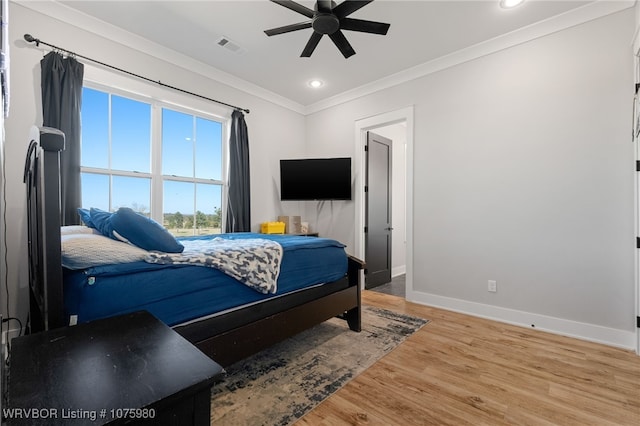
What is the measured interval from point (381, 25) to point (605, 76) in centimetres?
201

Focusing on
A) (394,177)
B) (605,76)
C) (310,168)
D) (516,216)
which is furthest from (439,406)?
(394,177)

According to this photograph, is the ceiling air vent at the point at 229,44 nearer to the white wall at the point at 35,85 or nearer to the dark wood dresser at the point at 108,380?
the white wall at the point at 35,85

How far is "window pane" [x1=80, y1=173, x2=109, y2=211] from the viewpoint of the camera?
2799mm

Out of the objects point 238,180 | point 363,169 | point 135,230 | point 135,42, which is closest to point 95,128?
point 135,42

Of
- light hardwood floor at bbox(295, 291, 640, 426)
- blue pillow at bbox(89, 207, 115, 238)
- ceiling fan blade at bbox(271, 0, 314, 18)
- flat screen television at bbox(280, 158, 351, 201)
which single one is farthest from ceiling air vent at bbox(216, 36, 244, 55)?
light hardwood floor at bbox(295, 291, 640, 426)

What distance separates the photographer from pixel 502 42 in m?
3.01

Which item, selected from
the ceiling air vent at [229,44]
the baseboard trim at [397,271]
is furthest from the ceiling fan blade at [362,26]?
the baseboard trim at [397,271]

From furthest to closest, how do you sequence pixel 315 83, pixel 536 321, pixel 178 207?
pixel 315 83 → pixel 178 207 → pixel 536 321

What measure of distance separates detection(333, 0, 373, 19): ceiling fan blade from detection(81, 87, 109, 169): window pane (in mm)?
2392

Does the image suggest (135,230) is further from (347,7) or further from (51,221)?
(347,7)

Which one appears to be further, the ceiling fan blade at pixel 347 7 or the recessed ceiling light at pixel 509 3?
the recessed ceiling light at pixel 509 3

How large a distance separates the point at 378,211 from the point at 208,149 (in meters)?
2.55

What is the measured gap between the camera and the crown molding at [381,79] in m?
2.52

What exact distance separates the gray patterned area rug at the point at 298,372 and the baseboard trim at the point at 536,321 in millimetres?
669
